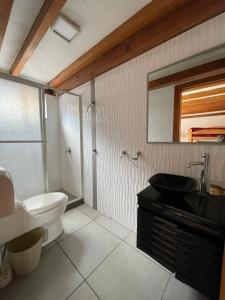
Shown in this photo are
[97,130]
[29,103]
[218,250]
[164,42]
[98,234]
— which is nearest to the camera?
[218,250]

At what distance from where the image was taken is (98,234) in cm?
168

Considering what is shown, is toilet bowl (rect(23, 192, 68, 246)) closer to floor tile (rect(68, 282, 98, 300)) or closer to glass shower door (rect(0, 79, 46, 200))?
glass shower door (rect(0, 79, 46, 200))

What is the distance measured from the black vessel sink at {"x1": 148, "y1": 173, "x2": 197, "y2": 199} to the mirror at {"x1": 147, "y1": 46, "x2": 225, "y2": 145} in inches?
13.2

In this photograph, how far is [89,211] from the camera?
7.14 feet

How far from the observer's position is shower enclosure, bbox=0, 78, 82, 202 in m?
1.70

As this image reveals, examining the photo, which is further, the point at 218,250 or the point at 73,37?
the point at 73,37

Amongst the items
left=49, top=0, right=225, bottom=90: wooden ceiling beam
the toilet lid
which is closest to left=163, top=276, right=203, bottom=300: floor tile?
the toilet lid

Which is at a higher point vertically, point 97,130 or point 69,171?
point 97,130

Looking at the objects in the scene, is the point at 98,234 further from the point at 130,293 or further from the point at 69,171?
the point at 69,171

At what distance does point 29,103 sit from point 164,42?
1.70 meters

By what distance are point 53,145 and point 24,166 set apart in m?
0.75

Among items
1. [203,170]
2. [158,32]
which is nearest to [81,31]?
[158,32]

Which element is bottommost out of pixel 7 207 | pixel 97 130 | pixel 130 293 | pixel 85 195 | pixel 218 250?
pixel 130 293

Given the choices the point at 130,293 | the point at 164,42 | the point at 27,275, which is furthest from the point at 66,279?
the point at 164,42
